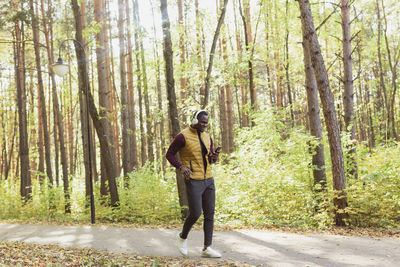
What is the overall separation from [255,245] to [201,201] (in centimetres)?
170

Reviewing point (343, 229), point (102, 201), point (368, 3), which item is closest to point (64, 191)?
point (102, 201)

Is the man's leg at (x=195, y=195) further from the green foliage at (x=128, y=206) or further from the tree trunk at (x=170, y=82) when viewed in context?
the green foliage at (x=128, y=206)

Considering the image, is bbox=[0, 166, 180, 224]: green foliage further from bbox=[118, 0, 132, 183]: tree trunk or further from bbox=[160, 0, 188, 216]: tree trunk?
bbox=[118, 0, 132, 183]: tree trunk

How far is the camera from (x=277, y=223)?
888 cm

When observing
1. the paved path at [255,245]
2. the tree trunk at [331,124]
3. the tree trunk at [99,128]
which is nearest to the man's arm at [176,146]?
the paved path at [255,245]

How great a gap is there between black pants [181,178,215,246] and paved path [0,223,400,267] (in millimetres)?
554

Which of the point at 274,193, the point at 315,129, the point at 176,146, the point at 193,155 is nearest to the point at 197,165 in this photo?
the point at 193,155

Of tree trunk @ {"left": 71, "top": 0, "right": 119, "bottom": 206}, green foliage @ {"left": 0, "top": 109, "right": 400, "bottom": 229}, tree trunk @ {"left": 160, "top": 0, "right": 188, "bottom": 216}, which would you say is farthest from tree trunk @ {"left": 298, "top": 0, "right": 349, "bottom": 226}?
tree trunk @ {"left": 71, "top": 0, "right": 119, "bottom": 206}

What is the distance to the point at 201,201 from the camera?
510 centimetres

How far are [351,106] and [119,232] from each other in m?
8.20

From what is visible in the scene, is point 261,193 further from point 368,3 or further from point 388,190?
point 368,3

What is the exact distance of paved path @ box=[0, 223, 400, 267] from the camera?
200 inches

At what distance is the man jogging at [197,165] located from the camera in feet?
16.5

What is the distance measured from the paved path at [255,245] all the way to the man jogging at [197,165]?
0.74 m
